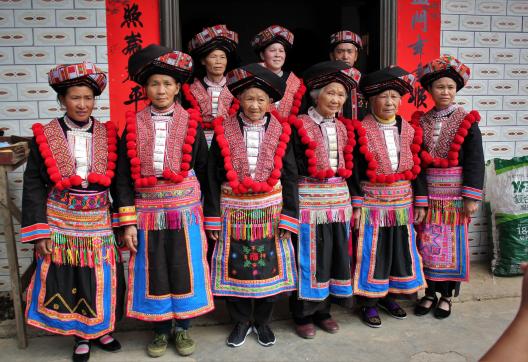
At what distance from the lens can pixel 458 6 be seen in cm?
426

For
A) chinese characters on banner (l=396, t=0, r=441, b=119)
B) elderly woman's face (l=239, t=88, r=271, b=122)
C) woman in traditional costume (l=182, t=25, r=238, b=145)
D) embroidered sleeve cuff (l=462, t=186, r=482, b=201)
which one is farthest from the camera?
chinese characters on banner (l=396, t=0, r=441, b=119)

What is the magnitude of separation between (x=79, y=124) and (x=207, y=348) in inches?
62.3

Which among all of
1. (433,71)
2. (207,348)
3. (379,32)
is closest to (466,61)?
(379,32)

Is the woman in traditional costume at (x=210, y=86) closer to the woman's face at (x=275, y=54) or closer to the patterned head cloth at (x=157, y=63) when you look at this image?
the woman's face at (x=275, y=54)

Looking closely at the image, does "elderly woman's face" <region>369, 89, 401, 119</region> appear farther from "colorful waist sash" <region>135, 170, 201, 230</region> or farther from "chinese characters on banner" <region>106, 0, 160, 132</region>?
"chinese characters on banner" <region>106, 0, 160, 132</region>

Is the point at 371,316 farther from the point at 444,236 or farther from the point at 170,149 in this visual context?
the point at 170,149

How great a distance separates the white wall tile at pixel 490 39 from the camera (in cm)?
434

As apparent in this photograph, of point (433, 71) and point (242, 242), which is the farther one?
point (433, 71)

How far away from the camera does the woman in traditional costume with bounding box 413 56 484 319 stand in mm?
3326

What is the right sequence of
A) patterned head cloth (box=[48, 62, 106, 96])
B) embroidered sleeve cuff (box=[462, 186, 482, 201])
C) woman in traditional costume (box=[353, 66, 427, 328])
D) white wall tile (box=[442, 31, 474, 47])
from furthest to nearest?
white wall tile (box=[442, 31, 474, 47]) < embroidered sleeve cuff (box=[462, 186, 482, 201]) < woman in traditional costume (box=[353, 66, 427, 328]) < patterned head cloth (box=[48, 62, 106, 96])

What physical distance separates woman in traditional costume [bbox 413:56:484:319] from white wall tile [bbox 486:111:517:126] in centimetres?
123

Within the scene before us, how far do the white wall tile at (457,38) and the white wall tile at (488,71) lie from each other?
22 centimetres

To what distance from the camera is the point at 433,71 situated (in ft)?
11.0

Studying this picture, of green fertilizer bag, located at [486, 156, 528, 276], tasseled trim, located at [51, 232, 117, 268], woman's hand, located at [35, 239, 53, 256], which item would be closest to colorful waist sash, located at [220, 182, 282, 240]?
tasseled trim, located at [51, 232, 117, 268]
